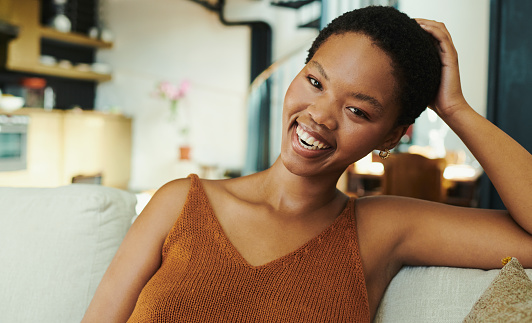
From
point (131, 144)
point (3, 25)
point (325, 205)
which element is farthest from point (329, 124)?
point (131, 144)

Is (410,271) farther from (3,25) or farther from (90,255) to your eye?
(3,25)

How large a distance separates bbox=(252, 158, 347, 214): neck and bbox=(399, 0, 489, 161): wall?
3.82m

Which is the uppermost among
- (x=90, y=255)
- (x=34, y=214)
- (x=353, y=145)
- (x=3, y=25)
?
(x=3, y=25)

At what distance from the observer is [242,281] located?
102 cm

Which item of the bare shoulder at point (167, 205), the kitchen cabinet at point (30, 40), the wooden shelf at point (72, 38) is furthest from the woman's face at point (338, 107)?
the wooden shelf at point (72, 38)

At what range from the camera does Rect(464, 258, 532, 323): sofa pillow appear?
768mm

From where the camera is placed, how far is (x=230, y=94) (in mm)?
7191

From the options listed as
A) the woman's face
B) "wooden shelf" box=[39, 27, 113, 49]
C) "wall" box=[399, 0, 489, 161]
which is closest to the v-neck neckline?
the woman's face

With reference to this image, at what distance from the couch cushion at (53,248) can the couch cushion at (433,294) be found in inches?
29.2

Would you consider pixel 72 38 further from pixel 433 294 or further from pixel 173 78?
pixel 433 294

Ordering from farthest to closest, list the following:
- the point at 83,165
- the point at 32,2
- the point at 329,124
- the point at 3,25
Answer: the point at 83,165 < the point at 32,2 < the point at 3,25 < the point at 329,124

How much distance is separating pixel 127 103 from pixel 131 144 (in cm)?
67

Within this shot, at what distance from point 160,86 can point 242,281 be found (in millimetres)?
6367

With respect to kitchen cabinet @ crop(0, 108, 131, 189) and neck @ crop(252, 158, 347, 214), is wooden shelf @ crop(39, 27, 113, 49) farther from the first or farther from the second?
neck @ crop(252, 158, 347, 214)
